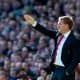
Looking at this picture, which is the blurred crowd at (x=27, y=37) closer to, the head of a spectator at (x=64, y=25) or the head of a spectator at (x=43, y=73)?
the head of a spectator at (x=43, y=73)

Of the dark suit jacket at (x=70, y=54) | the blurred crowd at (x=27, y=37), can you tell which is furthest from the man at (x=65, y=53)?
the blurred crowd at (x=27, y=37)

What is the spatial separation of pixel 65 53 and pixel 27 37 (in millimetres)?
4823

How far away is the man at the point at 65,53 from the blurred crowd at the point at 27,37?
2140 millimetres

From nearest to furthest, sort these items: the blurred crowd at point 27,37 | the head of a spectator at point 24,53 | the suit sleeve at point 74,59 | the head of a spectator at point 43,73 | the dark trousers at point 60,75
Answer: the suit sleeve at point 74,59
the dark trousers at point 60,75
the head of a spectator at point 43,73
the blurred crowd at point 27,37
the head of a spectator at point 24,53

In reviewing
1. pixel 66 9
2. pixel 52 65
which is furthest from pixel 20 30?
pixel 52 65

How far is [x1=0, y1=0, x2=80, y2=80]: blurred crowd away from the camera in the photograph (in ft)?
30.2

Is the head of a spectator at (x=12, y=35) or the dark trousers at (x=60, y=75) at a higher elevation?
the dark trousers at (x=60, y=75)

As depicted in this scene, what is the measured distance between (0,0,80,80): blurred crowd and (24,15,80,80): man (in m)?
2.14

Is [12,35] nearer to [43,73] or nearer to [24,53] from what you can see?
[24,53]

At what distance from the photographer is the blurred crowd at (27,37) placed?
30.2ft

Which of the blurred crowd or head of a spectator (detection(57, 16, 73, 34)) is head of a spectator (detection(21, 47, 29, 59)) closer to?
the blurred crowd

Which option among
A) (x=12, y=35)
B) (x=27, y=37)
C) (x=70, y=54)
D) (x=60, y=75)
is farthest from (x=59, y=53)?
(x=12, y=35)

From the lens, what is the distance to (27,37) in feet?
35.3

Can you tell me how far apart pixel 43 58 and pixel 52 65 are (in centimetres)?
344
